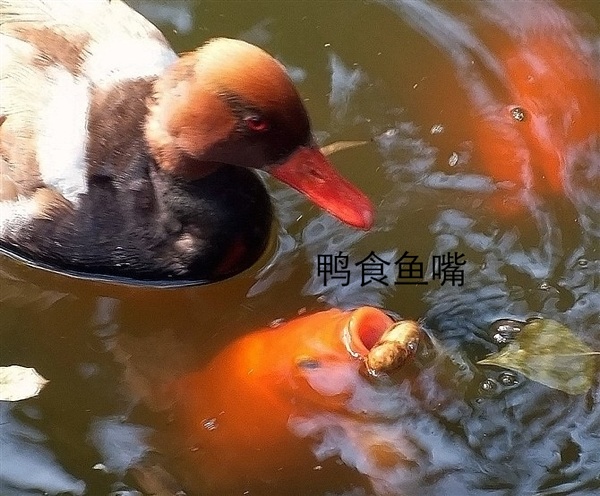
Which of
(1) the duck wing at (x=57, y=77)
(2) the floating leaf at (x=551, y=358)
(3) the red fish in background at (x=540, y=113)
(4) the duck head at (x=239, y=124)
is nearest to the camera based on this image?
(4) the duck head at (x=239, y=124)

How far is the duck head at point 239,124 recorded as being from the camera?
1.45 m

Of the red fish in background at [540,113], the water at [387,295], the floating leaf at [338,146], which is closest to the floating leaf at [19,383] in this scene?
the water at [387,295]

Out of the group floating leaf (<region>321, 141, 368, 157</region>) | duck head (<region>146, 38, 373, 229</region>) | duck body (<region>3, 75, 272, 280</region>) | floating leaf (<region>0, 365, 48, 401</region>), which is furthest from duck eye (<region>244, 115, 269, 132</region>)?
floating leaf (<region>0, 365, 48, 401</region>)

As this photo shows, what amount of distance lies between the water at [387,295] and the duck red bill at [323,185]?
24cm

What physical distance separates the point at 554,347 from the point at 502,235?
262mm

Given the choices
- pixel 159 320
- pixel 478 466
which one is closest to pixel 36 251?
pixel 159 320

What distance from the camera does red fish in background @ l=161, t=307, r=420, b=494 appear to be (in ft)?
5.21

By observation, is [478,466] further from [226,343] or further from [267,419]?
[226,343]

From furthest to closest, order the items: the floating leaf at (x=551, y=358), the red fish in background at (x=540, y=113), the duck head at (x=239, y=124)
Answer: the red fish in background at (x=540, y=113) → the floating leaf at (x=551, y=358) → the duck head at (x=239, y=124)

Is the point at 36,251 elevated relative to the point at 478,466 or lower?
elevated

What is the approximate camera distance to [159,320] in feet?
5.81

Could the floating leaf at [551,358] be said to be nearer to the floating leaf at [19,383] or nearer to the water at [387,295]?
the water at [387,295]

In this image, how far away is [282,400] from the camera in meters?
1.63

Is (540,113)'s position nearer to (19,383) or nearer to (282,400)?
(282,400)
